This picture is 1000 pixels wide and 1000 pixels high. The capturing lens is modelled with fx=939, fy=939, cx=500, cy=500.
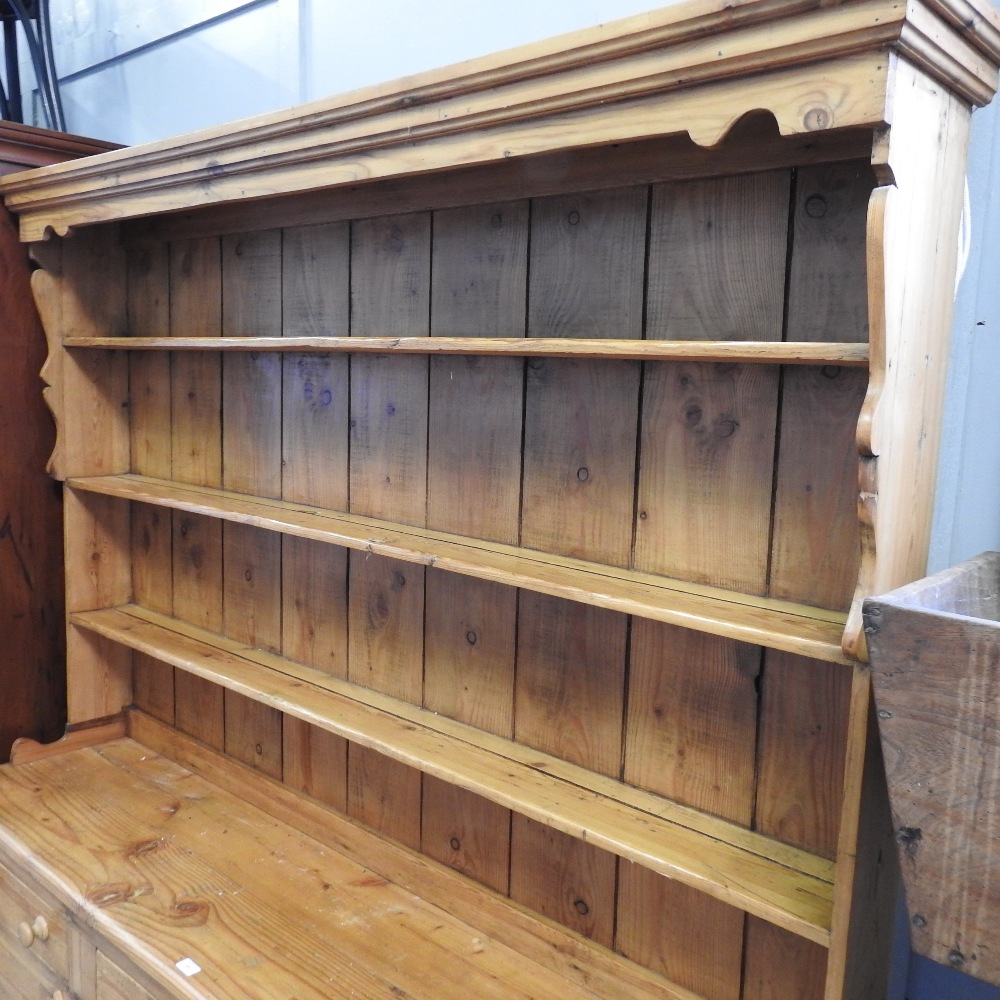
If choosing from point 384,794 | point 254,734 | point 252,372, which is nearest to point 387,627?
point 384,794

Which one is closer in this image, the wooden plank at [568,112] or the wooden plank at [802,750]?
the wooden plank at [568,112]

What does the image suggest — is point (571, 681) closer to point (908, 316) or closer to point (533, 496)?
point (533, 496)

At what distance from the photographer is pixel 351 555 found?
1.90m

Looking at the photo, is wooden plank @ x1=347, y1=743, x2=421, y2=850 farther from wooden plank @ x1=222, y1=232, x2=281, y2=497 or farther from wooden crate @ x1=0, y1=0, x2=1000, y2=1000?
wooden plank @ x1=222, y1=232, x2=281, y2=497

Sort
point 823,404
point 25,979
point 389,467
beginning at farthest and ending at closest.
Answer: point 25,979, point 389,467, point 823,404

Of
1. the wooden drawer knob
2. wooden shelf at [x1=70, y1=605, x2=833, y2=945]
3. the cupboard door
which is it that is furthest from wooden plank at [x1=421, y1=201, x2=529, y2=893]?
the wooden drawer knob

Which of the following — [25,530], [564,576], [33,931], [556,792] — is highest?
[564,576]

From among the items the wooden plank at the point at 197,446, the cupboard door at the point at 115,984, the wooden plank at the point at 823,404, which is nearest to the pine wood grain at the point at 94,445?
the wooden plank at the point at 197,446

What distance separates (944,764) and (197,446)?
1764 mm

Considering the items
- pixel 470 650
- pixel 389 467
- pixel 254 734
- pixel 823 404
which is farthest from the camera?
pixel 254 734

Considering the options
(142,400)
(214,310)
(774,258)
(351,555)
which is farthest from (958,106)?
(142,400)

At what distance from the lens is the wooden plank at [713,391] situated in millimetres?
1304

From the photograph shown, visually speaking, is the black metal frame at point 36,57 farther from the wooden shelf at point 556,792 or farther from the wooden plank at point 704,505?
the wooden plank at point 704,505

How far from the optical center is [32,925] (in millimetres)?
1849
